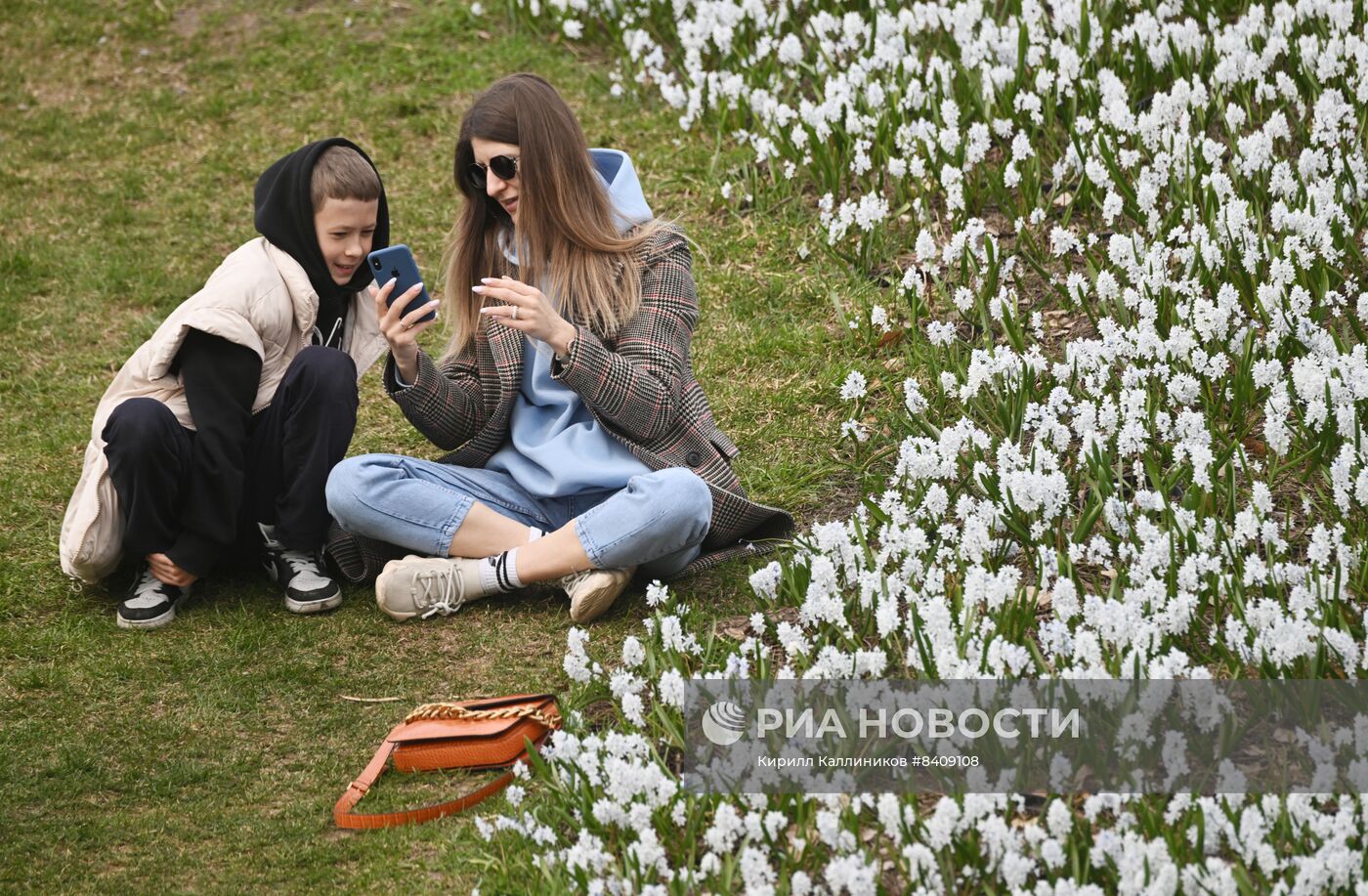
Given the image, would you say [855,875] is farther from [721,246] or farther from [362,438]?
[721,246]

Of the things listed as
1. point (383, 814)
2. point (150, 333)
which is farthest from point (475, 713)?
point (150, 333)

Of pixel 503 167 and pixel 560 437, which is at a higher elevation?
pixel 503 167

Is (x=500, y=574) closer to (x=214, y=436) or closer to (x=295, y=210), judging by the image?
(x=214, y=436)

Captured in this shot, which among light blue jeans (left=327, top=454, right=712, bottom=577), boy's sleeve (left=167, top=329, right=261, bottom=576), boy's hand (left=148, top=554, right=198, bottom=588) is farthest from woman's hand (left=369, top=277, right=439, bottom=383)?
boy's hand (left=148, top=554, right=198, bottom=588)

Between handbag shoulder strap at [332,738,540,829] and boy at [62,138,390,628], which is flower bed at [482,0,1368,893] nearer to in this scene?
handbag shoulder strap at [332,738,540,829]

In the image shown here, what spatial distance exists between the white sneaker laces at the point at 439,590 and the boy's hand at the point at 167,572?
710mm

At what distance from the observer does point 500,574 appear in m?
4.07

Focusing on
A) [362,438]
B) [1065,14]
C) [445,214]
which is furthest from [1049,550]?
[445,214]

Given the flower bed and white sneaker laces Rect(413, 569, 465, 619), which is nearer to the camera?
the flower bed

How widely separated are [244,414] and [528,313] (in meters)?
0.95

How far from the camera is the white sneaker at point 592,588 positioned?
12.8ft

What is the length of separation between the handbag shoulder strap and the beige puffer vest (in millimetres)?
1241

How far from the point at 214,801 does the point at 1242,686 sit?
2.37 meters

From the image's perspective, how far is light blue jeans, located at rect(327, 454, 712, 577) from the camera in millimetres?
3891
